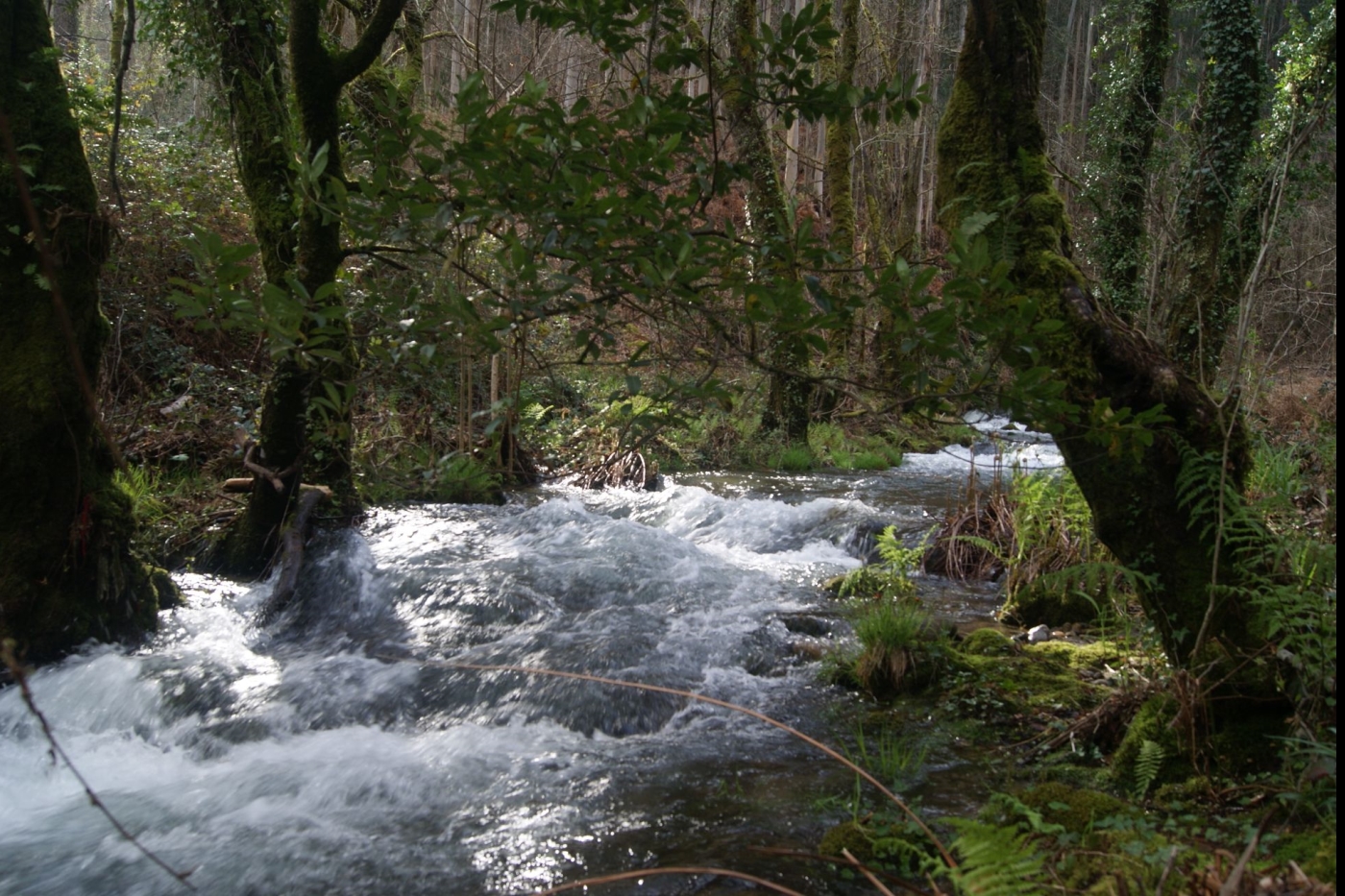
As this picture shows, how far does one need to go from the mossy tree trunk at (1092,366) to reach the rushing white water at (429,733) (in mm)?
1755

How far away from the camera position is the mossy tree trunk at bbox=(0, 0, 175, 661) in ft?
15.7

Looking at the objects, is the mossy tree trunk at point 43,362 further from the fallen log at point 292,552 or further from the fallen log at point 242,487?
the fallen log at point 242,487

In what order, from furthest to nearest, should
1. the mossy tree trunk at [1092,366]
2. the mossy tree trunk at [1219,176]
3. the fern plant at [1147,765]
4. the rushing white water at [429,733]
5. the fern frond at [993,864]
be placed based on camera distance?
1. the mossy tree trunk at [1219,176]
2. the mossy tree trunk at [1092,366]
3. the rushing white water at [429,733]
4. the fern plant at [1147,765]
5. the fern frond at [993,864]

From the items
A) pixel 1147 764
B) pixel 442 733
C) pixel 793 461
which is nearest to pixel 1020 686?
pixel 1147 764

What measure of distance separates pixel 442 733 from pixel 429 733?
0.23 feet

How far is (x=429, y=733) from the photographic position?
4.78 metres

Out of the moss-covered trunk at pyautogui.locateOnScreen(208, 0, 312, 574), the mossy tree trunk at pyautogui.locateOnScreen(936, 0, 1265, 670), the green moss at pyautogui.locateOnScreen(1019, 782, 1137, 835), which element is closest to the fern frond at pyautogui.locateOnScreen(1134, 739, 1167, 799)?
the green moss at pyautogui.locateOnScreen(1019, 782, 1137, 835)

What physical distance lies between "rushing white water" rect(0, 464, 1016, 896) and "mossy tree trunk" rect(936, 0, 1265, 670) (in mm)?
1755

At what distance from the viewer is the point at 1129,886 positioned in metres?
2.42

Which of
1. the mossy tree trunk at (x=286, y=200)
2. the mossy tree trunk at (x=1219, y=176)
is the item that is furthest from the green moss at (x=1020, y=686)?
the mossy tree trunk at (x=1219, y=176)

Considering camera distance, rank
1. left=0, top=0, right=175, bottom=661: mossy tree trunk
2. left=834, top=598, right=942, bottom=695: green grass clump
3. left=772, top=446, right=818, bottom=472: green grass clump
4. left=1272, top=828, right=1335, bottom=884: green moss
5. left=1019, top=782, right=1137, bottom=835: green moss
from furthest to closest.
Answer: left=772, top=446, right=818, bottom=472: green grass clump < left=834, top=598, right=942, bottom=695: green grass clump < left=0, top=0, right=175, bottom=661: mossy tree trunk < left=1019, top=782, right=1137, bottom=835: green moss < left=1272, top=828, right=1335, bottom=884: green moss

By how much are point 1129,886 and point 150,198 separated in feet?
42.4

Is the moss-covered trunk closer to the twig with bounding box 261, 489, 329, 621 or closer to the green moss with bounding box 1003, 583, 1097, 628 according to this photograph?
the twig with bounding box 261, 489, 329, 621

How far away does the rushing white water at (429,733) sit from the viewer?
3566 millimetres
